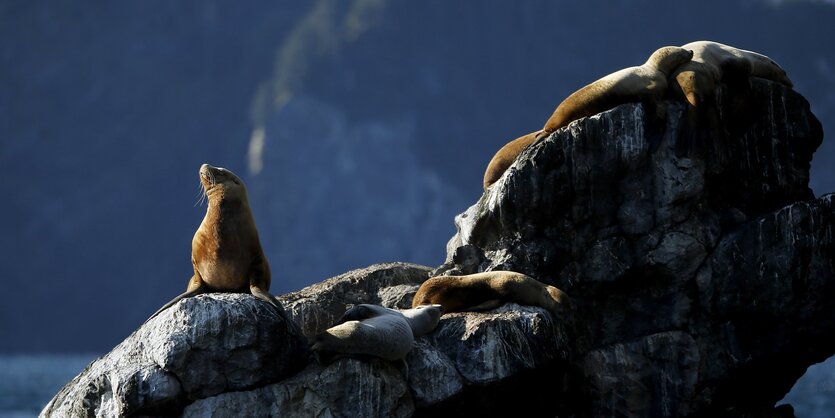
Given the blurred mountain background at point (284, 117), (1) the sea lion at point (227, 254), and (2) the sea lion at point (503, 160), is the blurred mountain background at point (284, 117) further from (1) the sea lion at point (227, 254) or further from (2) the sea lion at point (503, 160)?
(1) the sea lion at point (227, 254)

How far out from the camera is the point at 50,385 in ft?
179

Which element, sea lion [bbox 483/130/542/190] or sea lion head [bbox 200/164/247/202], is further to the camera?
sea lion [bbox 483/130/542/190]

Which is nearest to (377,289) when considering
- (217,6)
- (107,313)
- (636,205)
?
(636,205)

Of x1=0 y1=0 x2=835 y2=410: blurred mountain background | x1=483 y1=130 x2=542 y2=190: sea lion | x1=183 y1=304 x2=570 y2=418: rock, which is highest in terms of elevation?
x1=0 y1=0 x2=835 y2=410: blurred mountain background

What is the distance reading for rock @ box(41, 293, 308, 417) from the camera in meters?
9.81

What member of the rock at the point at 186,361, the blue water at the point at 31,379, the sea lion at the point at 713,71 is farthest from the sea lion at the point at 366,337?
the blue water at the point at 31,379

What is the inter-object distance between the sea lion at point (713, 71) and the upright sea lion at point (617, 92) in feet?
0.57

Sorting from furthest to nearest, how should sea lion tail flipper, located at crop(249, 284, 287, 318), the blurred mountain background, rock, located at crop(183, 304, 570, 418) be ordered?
the blurred mountain background < sea lion tail flipper, located at crop(249, 284, 287, 318) < rock, located at crop(183, 304, 570, 418)

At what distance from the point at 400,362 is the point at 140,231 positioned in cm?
7069

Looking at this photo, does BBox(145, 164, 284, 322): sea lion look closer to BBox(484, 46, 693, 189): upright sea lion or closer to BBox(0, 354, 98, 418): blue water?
BBox(484, 46, 693, 189): upright sea lion

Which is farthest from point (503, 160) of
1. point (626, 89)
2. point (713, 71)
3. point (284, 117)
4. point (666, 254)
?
point (284, 117)

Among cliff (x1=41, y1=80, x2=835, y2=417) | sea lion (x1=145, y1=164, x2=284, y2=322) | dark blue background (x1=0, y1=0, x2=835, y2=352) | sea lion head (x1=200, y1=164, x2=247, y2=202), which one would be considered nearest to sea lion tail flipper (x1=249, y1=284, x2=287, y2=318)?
sea lion (x1=145, y1=164, x2=284, y2=322)

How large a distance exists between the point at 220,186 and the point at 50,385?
45.7 metres

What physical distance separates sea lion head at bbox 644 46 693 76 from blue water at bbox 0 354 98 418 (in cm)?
3235
